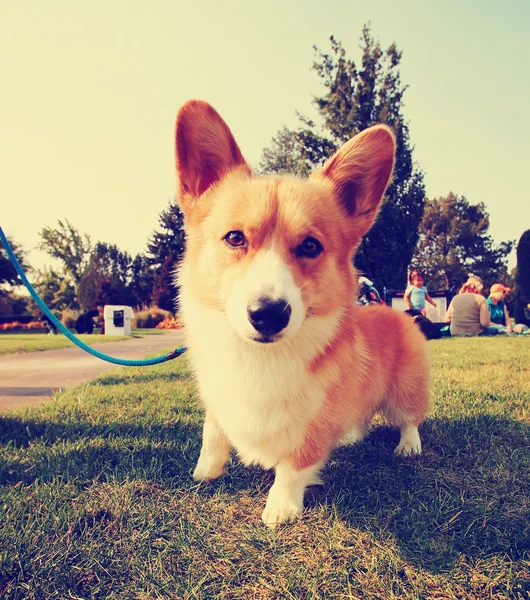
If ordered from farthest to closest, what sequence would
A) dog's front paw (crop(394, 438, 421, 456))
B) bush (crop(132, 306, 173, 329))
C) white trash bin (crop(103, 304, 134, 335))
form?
bush (crop(132, 306, 173, 329)) < white trash bin (crop(103, 304, 134, 335)) < dog's front paw (crop(394, 438, 421, 456))

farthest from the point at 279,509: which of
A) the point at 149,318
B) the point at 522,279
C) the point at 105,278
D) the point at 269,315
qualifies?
the point at 105,278

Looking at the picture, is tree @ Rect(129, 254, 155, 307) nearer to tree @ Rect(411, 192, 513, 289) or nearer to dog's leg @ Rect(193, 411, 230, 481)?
tree @ Rect(411, 192, 513, 289)

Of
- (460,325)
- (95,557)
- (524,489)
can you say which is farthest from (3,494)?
(460,325)

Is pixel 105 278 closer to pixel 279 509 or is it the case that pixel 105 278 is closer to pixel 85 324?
pixel 85 324

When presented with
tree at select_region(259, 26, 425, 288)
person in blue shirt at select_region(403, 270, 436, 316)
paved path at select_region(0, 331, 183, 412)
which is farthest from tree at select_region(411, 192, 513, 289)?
paved path at select_region(0, 331, 183, 412)

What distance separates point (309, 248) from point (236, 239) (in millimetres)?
308

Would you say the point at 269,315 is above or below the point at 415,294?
above

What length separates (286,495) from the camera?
1.81 meters

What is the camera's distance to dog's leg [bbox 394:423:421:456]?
242cm

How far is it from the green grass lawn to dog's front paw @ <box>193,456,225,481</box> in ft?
0.16

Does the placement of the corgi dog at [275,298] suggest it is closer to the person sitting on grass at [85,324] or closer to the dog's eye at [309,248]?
the dog's eye at [309,248]

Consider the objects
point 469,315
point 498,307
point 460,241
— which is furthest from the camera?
point 460,241

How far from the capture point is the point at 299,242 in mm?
1793

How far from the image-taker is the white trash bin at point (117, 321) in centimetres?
1511
